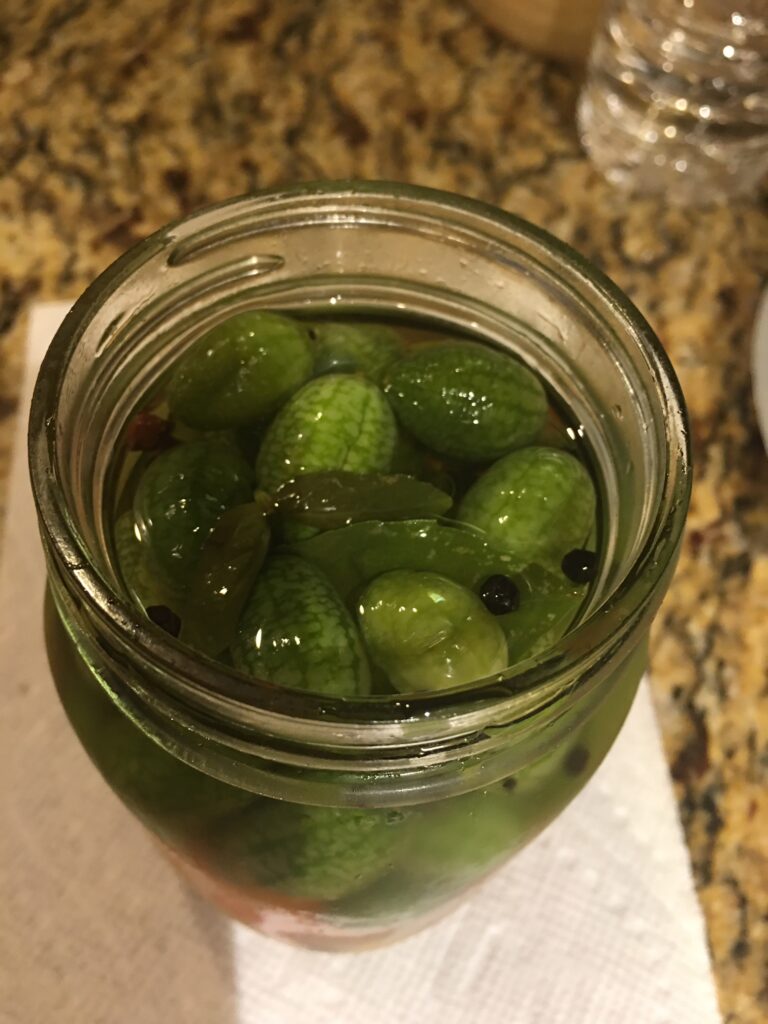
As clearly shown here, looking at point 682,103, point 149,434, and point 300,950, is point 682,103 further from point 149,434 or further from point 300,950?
point 300,950

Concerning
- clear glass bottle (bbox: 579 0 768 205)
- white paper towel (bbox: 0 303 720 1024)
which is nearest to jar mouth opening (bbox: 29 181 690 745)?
white paper towel (bbox: 0 303 720 1024)

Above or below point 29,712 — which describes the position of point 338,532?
above

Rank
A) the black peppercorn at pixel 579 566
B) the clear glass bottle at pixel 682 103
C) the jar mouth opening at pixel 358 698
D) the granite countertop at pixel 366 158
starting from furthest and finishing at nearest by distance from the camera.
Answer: the clear glass bottle at pixel 682 103 → the granite countertop at pixel 366 158 → the black peppercorn at pixel 579 566 → the jar mouth opening at pixel 358 698

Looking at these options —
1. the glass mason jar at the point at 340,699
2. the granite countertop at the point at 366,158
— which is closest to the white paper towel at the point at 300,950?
the glass mason jar at the point at 340,699

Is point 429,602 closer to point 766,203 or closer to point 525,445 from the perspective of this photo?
point 525,445

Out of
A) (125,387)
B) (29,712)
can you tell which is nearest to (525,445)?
(125,387)

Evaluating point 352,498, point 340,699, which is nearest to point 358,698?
point 340,699

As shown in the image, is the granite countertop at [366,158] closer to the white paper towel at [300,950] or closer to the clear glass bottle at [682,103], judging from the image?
the clear glass bottle at [682,103]
